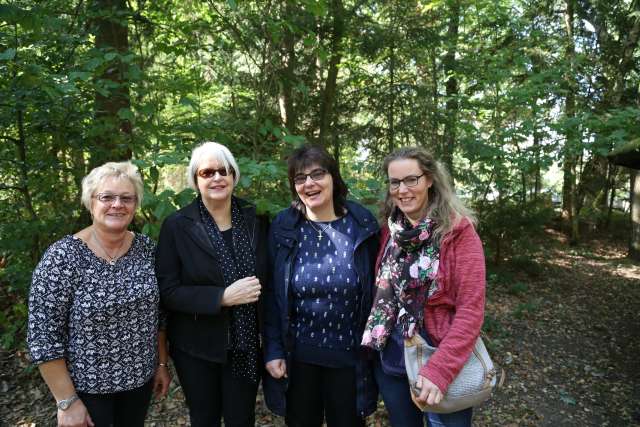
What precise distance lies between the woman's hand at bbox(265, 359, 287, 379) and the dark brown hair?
2.73 feet

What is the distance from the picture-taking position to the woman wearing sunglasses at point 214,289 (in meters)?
2.26

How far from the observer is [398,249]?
2.21m

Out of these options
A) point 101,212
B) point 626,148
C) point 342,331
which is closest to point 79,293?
point 101,212

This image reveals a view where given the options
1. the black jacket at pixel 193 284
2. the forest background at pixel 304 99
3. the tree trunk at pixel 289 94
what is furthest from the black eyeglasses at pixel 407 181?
the tree trunk at pixel 289 94

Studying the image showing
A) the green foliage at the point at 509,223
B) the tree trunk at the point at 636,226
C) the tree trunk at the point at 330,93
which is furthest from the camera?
the tree trunk at the point at 636,226

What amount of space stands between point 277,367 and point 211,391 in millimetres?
402

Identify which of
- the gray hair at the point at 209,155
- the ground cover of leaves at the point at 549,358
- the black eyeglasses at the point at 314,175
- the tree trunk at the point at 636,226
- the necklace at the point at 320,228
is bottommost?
the ground cover of leaves at the point at 549,358

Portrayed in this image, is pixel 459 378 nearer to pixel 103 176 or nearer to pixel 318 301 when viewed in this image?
pixel 318 301

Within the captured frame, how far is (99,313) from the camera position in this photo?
204 centimetres

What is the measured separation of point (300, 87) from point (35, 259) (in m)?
2.89

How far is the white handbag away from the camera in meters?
2.01

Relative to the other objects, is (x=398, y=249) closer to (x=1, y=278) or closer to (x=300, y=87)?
(x=300, y=87)

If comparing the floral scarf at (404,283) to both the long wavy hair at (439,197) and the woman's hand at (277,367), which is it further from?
the woman's hand at (277,367)

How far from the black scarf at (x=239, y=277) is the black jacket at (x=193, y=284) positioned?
41mm
